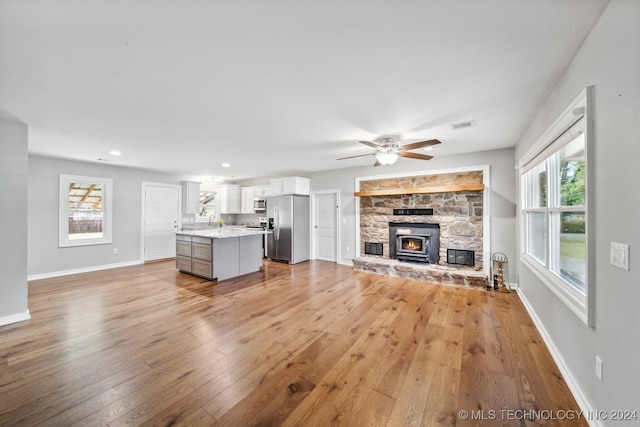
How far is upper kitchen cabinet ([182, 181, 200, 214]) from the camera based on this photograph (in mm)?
6906

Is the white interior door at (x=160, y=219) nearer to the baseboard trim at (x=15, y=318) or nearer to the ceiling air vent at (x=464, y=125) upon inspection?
the baseboard trim at (x=15, y=318)

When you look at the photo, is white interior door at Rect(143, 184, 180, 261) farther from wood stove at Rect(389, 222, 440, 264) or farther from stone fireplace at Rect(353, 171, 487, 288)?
wood stove at Rect(389, 222, 440, 264)

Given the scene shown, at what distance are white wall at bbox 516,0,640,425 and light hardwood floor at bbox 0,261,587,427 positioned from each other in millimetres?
448

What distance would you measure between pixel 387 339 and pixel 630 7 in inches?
109

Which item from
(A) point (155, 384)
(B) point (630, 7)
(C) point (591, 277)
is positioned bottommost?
(A) point (155, 384)

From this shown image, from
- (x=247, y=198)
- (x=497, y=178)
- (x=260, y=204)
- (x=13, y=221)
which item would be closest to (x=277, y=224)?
(x=260, y=204)

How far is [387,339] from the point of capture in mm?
2463

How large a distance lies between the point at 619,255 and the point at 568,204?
1.07 meters

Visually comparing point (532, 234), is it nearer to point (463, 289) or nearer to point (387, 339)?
point (463, 289)

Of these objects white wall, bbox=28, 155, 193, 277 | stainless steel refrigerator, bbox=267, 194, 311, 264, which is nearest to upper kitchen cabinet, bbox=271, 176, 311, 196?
stainless steel refrigerator, bbox=267, 194, 311, 264

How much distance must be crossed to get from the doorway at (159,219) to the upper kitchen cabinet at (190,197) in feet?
0.49

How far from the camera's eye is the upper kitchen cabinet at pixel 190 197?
691 centimetres

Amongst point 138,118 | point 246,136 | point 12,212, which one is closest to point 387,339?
point 246,136

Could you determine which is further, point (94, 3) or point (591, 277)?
point (591, 277)
